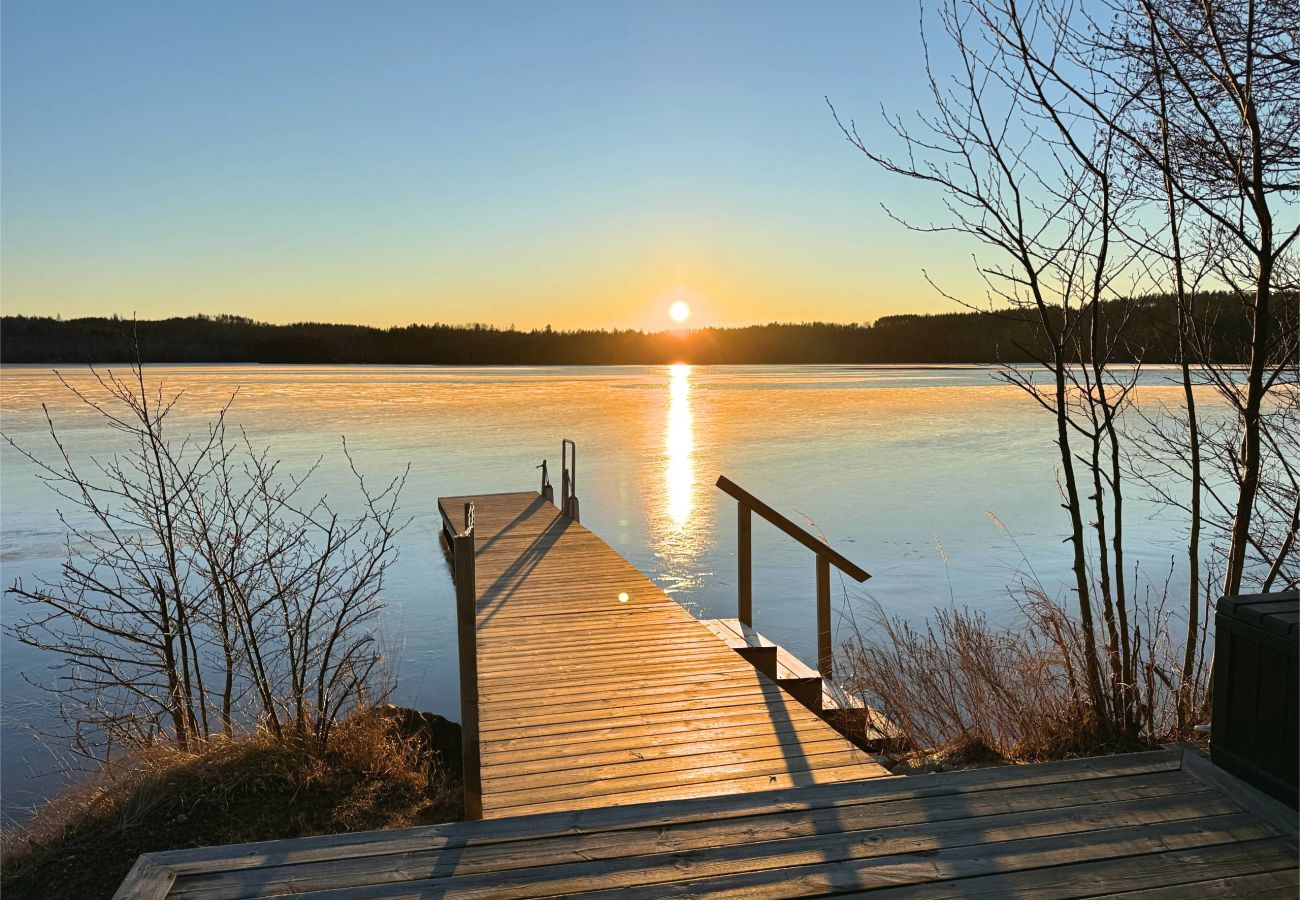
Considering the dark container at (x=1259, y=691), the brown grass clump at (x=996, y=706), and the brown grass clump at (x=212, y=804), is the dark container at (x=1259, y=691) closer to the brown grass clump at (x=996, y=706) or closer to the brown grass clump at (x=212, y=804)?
the brown grass clump at (x=996, y=706)

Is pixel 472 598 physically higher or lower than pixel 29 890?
higher

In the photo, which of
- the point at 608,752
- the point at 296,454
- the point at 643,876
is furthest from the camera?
the point at 296,454

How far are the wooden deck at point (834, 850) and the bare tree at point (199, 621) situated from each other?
2.36 metres

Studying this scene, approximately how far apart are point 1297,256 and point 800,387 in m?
55.6

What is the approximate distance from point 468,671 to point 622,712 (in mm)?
1202

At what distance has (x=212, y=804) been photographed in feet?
15.9

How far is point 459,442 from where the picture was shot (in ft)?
90.8

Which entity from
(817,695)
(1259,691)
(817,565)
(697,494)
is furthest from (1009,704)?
(697,494)

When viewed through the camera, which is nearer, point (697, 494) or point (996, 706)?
point (996, 706)

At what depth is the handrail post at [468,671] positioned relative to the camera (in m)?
4.00

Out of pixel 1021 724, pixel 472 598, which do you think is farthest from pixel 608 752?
pixel 1021 724

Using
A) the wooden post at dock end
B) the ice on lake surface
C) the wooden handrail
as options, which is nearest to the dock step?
the wooden post at dock end

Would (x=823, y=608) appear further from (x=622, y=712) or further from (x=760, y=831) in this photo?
(x=760, y=831)

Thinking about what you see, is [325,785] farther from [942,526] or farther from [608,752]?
[942,526]
